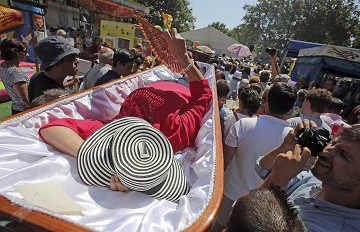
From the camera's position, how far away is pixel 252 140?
1.95 m

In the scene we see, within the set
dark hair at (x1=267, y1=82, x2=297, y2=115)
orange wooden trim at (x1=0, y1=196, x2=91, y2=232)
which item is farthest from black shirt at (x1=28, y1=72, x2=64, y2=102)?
dark hair at (x1=267, y1=82, x2=297, y2=115)

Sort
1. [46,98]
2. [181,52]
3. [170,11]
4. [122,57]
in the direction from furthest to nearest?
1. [170,11]
2. [122,57]
3. [181,52]
4. [46,98]

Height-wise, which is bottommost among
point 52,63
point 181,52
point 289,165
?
point 289,165

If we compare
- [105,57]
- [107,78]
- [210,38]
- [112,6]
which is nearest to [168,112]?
[107,78]

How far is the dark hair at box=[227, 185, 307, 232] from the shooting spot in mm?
752

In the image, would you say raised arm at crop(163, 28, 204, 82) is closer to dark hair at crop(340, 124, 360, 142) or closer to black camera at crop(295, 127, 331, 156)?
black camera at crop(295, 127, 331, 156)

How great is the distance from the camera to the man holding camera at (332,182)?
98 cm

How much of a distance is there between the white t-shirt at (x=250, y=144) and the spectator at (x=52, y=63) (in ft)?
5.12

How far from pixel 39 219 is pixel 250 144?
1.56 m

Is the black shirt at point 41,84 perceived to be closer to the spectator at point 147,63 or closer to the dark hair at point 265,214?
the dark hair at point 265,214

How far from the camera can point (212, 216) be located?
0.89 meters

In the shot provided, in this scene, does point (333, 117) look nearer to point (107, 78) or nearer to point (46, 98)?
point (107, 78)

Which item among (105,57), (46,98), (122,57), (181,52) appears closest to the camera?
(46,98)

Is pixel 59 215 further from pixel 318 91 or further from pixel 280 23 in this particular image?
pixel 280 23
